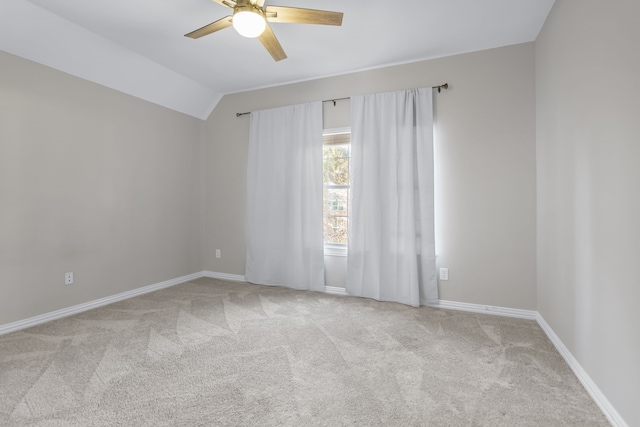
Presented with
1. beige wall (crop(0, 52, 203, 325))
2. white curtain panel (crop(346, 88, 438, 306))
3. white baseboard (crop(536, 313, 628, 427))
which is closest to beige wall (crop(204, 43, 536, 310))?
white curtain panel (crop(346, 88, 438, 306))

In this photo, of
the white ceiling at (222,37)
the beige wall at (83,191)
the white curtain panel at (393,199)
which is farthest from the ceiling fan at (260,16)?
the beige wall at (83,191)

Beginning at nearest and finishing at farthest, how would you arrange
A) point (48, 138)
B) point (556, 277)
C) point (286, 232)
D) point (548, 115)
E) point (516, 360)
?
point (516, 360), point (556, 277), point (548, 115), point (48, 138), point (286, 232)

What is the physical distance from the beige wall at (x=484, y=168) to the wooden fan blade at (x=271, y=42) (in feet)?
4.15

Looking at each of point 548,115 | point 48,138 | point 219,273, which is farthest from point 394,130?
point 48,138

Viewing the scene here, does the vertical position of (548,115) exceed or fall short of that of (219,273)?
it exceeds it

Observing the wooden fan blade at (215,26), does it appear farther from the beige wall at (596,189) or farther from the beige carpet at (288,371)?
the beige carpet at (288,371)

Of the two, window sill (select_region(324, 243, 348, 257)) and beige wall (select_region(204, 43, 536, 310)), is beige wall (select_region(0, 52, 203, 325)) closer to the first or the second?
window sill (select_region(324, 243, 348, 257))

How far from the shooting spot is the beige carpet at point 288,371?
5.17ft

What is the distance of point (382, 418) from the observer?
155cm

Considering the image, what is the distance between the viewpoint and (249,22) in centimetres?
207

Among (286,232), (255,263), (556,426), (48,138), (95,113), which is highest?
(95,113)

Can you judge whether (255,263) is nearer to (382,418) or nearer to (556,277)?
(382,418)

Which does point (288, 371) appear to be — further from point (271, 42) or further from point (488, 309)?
point (271, 42)

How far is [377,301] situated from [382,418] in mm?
1876
